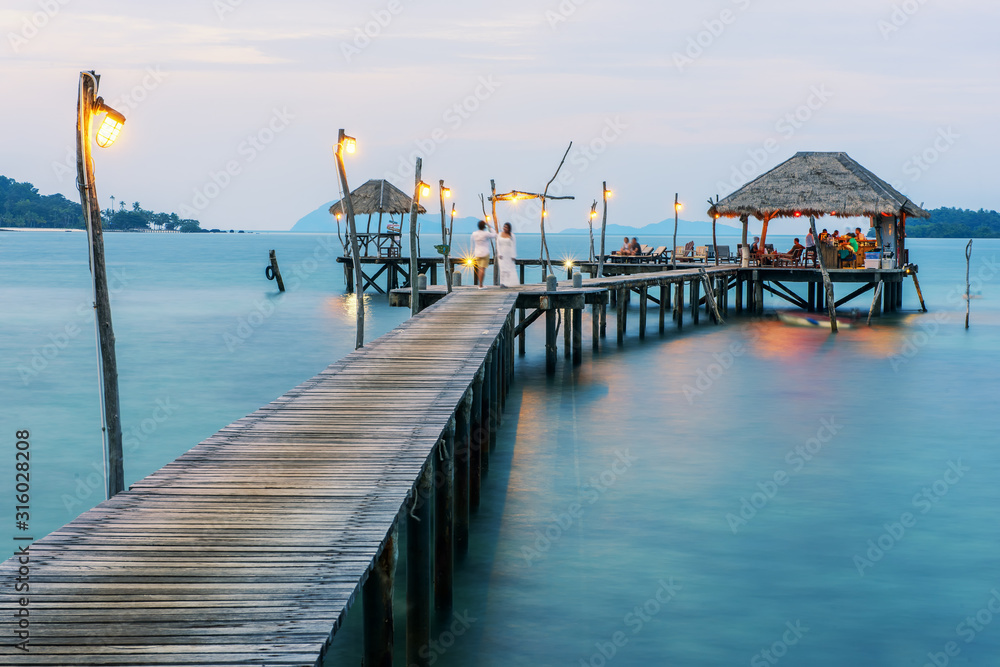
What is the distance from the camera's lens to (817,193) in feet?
103

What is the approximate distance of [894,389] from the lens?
18359 millimetres

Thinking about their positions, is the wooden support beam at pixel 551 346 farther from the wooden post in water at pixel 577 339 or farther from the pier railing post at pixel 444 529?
the pier railing post at pixel 444 529

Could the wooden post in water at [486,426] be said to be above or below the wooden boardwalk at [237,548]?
below

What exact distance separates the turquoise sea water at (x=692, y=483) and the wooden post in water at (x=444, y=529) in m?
0.23

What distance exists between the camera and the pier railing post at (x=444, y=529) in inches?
282

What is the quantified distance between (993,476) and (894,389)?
663cm

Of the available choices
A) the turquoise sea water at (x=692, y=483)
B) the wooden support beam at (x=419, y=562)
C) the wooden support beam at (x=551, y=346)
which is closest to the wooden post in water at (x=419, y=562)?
the wooden support beam at (x=419, y=562)

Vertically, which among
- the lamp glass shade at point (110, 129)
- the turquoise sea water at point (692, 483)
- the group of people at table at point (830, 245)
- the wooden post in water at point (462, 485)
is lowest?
the turquoise sea water at point (692, 483)

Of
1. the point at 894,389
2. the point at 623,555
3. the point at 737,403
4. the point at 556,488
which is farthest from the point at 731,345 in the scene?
the point at 623,555

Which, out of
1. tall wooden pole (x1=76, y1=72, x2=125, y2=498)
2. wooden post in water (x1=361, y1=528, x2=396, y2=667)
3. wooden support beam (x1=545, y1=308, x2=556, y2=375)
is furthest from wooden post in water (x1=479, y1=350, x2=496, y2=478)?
wooden support beam (x1=545, y1=308, x2=556, y2=375)

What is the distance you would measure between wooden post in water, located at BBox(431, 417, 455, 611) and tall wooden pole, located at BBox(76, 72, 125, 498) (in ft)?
8.40

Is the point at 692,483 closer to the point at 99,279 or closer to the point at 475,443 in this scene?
the point at 475,443

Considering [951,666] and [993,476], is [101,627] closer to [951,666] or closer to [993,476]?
[951,666]

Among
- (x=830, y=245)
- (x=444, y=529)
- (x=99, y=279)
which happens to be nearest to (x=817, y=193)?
(x=830, y=245)
